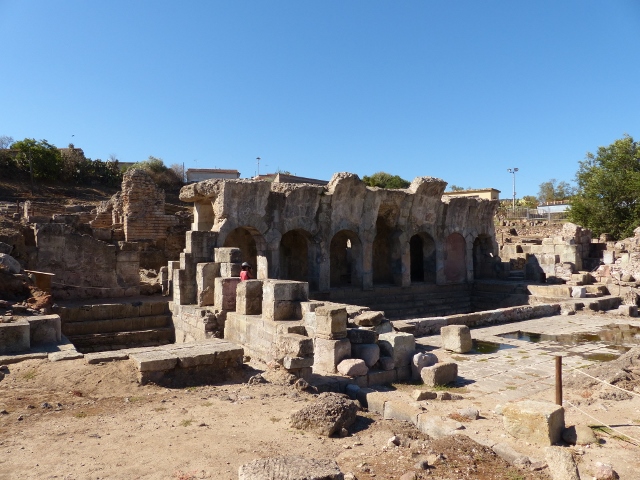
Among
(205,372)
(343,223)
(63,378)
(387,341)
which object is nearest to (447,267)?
(343,223)

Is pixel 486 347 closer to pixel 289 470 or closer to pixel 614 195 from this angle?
pixel 289 470

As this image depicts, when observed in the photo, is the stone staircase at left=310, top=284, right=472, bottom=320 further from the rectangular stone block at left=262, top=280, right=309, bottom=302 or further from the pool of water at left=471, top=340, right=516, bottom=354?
the rectangular stone block at left=262, top=280, right=309, bottom=302

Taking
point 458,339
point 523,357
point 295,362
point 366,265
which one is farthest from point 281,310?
point 366,265

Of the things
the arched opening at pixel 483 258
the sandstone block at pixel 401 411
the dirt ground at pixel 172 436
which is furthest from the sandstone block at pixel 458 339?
the arched opening at pixel 483 258

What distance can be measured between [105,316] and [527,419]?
10.0 metres

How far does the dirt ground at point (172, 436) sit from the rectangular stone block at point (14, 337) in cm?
88

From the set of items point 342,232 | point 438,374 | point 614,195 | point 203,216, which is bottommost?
point 438,374

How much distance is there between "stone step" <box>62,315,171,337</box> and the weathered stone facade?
0.93 meters

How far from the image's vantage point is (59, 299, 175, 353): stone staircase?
11.4m

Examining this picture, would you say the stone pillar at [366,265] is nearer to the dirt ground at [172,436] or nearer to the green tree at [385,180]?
the dirt ground at [172,436]

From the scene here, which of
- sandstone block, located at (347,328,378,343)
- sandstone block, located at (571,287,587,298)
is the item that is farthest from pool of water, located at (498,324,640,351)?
sandstone block, located at (347,328,378,343)

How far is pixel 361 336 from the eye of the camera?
8023 millimetres

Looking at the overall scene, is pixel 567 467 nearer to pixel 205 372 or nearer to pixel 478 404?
pixel 478 404

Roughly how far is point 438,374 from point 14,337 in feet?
20.6
